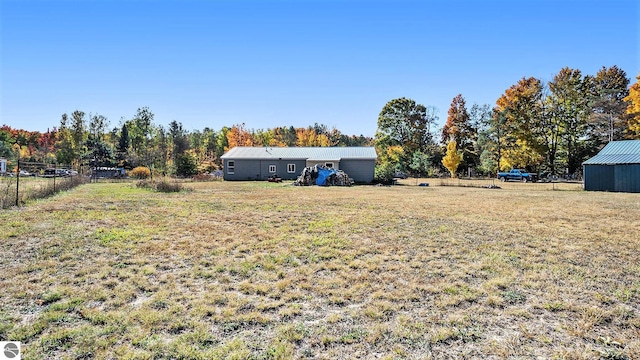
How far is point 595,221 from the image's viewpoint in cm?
870

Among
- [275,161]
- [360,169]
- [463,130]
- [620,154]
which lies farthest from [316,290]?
[463,130]

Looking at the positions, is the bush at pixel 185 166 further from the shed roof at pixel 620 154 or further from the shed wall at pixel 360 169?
the shed roof at pixel 620 154

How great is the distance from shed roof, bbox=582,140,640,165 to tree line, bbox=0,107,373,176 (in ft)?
106

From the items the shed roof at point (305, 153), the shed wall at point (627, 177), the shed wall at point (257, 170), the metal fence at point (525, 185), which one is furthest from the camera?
the shed wall at point (257, 170)

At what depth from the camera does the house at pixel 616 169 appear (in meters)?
18.5

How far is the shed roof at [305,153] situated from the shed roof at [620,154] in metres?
15.5

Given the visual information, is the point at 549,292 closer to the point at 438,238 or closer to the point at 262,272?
the point at 438,238

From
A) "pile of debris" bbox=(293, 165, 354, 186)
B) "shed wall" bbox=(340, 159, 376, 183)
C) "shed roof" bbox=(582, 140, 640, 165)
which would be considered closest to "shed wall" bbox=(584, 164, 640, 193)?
"shed roof" bbox=(582, 140, 640, 165)

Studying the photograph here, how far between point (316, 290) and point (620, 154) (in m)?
24.8

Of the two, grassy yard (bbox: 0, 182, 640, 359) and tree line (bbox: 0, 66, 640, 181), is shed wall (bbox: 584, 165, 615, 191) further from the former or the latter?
grassy yard (bbox: 0, 182, 640, 359)

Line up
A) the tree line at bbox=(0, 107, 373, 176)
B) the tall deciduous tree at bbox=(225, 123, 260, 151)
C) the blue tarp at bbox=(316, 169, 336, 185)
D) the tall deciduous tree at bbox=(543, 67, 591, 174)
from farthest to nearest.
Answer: the tall deciduous tree at bbox=(225, 123, 260, 151) → the tree line at bbox=(0, 107, 373, 176) → the tall deciduous tree at bbox=(543, 67, 591, 174) → the blue tarp at bbox=(316, 169, 336, 185)

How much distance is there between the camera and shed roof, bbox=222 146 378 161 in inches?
1159

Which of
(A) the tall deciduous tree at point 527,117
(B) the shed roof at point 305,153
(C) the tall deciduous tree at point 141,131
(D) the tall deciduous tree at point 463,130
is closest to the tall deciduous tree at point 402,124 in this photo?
(D) the tall deciduous tree at point 463,130

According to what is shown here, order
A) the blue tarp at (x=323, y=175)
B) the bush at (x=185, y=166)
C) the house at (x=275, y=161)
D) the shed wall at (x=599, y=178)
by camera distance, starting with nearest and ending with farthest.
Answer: the shed wall at (x=599, y=178) → the blue tarp at (x=323, y=175) → the house at (x=275, y=161) → the bush at (x=185, y=166)
